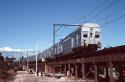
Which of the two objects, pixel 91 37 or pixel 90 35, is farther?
pixel 90 35

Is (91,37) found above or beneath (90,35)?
beneath

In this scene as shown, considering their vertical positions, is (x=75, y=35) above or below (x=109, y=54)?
above

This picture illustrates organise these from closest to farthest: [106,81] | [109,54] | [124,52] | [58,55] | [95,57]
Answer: [124,52]
[109,54]
[95,57]
[106,81]
[58,55]

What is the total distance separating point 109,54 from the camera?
1096 inches

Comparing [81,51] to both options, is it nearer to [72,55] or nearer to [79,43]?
[79,43]

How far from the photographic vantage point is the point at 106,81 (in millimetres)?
37656

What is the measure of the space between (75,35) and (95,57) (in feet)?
40.3

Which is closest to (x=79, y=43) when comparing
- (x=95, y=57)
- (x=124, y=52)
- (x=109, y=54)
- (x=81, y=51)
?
A: (x=81, y=51)

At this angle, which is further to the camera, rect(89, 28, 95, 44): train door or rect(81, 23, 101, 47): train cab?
rect(89, 28, 95, 44): train door

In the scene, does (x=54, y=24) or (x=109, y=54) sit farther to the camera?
(x=54, y=24)

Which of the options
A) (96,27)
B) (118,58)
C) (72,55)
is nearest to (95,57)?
(118,58)

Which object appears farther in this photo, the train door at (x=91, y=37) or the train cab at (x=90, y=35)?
the train door at (x=91, y=37)

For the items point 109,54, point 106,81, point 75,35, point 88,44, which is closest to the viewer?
point 109,54

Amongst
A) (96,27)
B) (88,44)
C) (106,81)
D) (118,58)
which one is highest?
(96,27)
